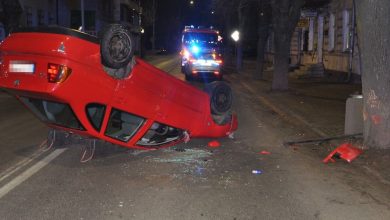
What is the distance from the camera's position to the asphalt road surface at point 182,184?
575 centimetres

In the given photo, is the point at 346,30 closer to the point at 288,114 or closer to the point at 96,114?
the point at 288,114

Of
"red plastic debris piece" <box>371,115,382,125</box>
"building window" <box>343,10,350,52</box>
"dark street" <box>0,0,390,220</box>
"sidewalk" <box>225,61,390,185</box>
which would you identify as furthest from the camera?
"building window" <box>343,10,350,52</box>

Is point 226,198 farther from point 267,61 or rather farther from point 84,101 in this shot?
point 267,61

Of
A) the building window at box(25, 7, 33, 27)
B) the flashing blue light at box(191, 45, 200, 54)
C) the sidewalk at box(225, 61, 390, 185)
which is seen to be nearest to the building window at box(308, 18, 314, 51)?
the flashing blue light at box(191, 45, 200, 54)

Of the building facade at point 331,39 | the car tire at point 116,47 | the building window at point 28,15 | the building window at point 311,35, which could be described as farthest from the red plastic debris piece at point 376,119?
the building window at point 28,15

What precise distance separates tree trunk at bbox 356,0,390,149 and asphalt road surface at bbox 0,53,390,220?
3.97 feet

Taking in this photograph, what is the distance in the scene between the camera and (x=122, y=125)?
8.33m

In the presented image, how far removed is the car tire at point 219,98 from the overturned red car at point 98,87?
567 millimetres

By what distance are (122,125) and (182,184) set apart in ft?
6.16

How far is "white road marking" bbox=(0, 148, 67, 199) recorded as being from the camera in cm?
649

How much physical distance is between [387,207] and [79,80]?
156 inches

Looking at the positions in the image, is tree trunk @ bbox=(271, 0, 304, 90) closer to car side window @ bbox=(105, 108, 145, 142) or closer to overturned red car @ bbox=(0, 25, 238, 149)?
overturned red car @ bbox=(0, 25, 238, 149)

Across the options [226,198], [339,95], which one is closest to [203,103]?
[226,198]

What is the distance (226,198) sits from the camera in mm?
6246
